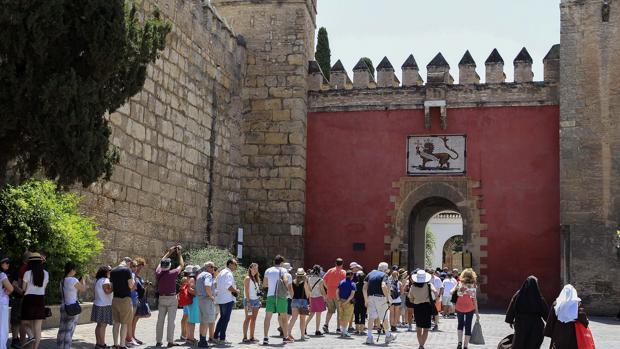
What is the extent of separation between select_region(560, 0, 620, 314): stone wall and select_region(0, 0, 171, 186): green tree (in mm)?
11291

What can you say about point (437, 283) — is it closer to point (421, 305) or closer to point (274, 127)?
point (421, 305)

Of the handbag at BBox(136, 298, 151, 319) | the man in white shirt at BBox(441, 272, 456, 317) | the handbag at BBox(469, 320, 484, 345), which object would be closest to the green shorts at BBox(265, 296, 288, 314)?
the handbag at BBox(136, 298, 151, 319)

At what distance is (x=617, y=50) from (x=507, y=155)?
312 cm

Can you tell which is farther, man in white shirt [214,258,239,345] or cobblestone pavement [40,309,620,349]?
man in white shirt [214,258,239,345]

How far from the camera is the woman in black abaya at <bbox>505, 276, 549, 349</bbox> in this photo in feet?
25.0

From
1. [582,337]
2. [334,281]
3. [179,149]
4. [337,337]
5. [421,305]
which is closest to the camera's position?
[582,337]

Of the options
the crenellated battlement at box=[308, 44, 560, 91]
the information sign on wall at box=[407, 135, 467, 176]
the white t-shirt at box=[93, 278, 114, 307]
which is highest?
the crenellated battlement at box=[308, 44, 560, 91]

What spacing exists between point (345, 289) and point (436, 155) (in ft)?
23.8

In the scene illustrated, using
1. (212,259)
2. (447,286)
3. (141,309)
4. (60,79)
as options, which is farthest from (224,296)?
(447,286)

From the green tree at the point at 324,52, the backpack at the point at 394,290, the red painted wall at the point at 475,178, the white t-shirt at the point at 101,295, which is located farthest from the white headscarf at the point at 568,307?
the green tree at the point at 324,52

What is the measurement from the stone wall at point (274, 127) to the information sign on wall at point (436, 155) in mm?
2522

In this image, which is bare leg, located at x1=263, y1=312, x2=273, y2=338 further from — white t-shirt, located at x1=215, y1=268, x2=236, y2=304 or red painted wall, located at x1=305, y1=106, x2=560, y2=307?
red painted wall, located at x1=305, y1=106, x2=560, y2=307

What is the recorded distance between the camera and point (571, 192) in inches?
674

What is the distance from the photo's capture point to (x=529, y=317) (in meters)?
7.67
